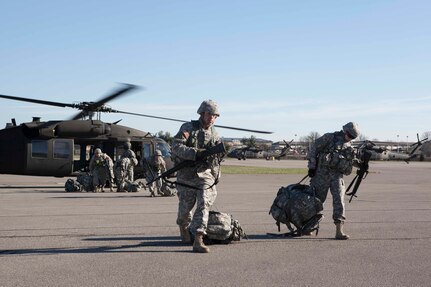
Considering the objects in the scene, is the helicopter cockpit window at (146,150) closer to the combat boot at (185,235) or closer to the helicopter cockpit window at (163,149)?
the helicopter cockpit window at (163,149)

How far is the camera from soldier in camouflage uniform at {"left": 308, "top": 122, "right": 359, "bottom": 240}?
827 centimetres

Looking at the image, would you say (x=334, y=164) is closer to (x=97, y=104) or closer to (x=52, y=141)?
(x=97, y=104)

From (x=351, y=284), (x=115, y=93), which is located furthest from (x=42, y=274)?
(x=115, y=93)

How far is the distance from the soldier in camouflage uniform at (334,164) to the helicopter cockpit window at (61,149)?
13263 mm

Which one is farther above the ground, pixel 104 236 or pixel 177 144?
pixel 177 144

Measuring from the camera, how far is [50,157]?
19.7 metres

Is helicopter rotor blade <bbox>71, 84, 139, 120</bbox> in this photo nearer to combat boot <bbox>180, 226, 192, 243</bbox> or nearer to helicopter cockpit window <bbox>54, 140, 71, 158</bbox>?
helicopter cockpit window <bbox>54, 140, 71, 158</bbox>

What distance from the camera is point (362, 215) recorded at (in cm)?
1133

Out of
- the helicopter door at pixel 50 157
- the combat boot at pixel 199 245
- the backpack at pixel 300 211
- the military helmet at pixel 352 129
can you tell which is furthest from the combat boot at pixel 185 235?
the helicopter door at pixel 50 157

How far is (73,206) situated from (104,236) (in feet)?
15.9

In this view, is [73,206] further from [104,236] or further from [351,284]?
A: [351,284]

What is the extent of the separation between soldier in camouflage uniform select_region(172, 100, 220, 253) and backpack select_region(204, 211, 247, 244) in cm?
31

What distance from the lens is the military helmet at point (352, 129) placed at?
8.38 metres

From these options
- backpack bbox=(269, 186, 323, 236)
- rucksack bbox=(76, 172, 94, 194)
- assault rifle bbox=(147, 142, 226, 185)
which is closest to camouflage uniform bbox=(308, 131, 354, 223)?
backpack bbox=(269, 186, 323, 236)
